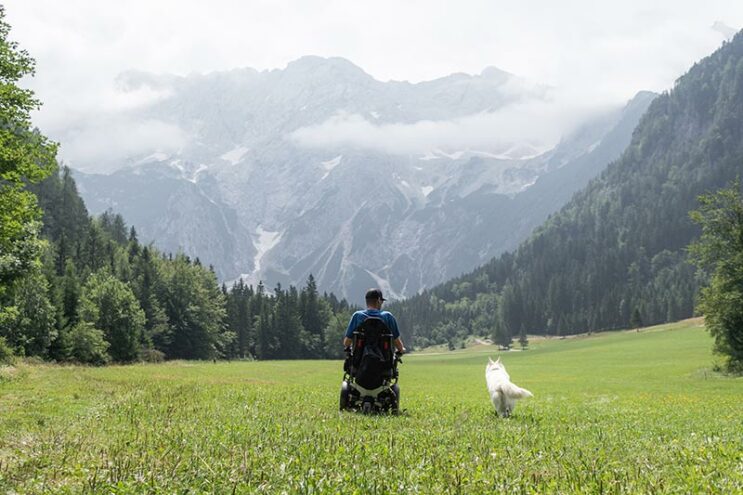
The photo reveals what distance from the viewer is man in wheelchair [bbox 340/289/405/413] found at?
14812 millimetres

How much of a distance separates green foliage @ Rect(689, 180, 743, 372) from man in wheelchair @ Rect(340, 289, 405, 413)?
4210cm

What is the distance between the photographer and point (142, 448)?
884cm

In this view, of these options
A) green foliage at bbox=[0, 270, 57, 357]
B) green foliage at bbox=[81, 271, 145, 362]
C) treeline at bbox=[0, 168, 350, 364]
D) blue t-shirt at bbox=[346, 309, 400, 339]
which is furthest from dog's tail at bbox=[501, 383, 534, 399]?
green foliage at bbox=[81, 271, 145, 362]

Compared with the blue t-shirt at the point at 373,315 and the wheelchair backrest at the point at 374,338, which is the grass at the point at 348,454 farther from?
the blue t-shirt at the point at 373,315

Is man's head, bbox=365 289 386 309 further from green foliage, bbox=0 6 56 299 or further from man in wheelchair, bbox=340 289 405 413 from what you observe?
green foliage, bbox=0 6 56 299

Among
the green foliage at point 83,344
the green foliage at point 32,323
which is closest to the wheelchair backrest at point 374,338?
the green foliage at point 32,323

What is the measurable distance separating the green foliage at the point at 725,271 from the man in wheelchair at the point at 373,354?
42104mm

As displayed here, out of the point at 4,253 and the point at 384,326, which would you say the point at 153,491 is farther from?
the point at 4,253

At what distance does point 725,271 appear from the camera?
4862 centimetres

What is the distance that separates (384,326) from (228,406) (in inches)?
212

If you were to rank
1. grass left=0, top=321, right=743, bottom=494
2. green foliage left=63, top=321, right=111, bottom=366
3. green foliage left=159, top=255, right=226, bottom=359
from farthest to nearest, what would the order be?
green foliage left=159, top=255, right=226, bottom=359 → green foliage left=63, top=321, right=111, bottom=366 → grass left=0, top=321, right=743, bottom=494

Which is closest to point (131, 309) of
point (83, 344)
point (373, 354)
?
point (83, 344)

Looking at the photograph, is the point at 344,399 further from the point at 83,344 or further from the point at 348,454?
the point at 83,344

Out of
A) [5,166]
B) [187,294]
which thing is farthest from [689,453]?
[187,294]
